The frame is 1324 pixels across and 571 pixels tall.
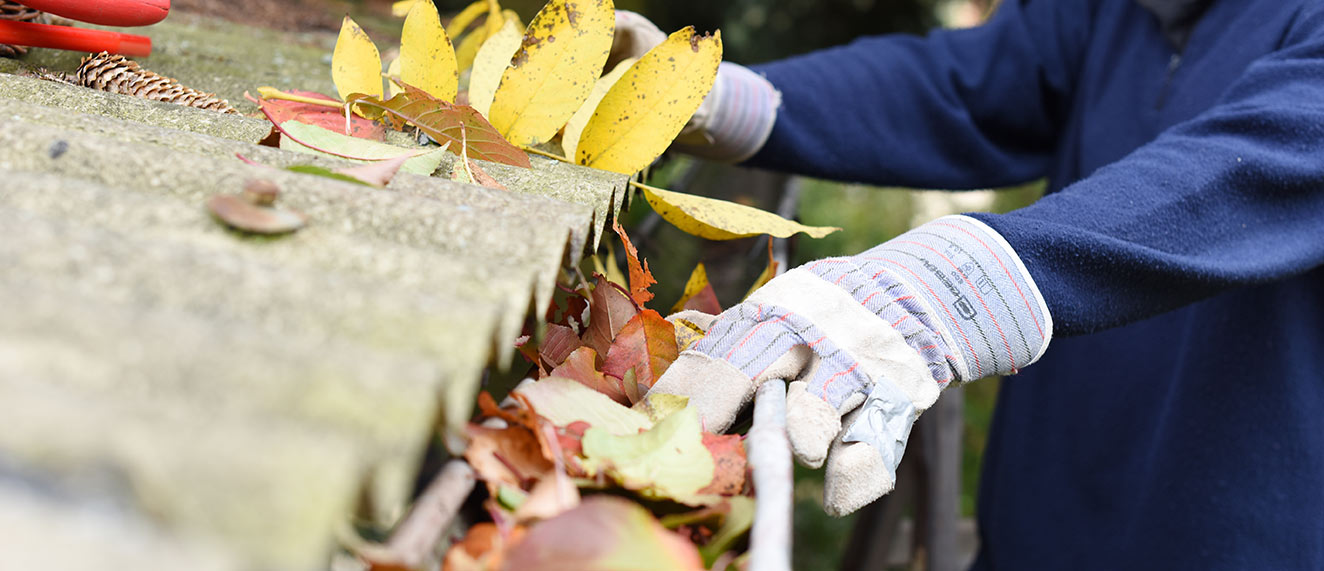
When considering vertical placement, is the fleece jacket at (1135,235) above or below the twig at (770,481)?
below

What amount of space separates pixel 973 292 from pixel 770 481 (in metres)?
0.38

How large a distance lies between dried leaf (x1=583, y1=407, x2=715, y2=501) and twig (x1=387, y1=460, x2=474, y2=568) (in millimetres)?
72

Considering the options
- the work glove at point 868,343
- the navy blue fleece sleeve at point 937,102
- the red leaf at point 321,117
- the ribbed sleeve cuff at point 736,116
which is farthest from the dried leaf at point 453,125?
the navy blue fleece sleeve at point 937,102

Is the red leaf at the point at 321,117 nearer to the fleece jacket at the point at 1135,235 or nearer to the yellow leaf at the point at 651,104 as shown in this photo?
the yellow leaf at the point at 651,104

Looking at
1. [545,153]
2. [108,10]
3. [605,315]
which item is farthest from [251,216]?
[108,10]

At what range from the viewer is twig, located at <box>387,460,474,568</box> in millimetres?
411

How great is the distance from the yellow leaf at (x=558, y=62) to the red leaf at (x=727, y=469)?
417mm

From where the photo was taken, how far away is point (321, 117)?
82cm

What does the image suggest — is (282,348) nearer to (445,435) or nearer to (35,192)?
(445,435)

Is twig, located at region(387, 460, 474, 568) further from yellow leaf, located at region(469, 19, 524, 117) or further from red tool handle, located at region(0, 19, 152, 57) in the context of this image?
red tool handle, located at region(0, 19, 152, 57)

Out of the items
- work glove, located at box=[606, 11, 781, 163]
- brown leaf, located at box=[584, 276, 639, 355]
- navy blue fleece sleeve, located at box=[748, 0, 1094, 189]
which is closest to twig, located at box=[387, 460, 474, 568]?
brown leaf, located at box=[584, 276, 639, 355]

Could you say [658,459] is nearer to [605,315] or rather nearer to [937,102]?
[605,315]

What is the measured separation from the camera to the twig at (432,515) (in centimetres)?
41

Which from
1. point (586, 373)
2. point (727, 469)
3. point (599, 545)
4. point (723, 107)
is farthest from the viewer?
point (723, 107)
